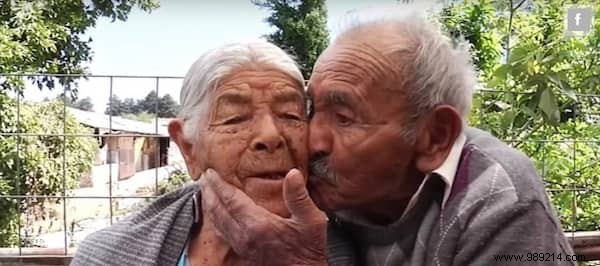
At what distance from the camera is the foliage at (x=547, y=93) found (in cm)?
168

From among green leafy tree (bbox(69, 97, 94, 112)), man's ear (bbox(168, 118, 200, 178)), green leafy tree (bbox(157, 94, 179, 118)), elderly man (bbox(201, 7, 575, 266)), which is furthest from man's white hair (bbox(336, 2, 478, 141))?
green leafy tree (bbox(69, 97, 94, 112))

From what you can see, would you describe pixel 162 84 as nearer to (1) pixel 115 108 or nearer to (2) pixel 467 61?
(1) pixel 115 108

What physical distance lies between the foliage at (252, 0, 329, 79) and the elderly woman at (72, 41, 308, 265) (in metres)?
0.06

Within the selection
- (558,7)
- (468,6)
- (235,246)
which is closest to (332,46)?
(235,246)

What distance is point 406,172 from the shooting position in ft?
2.84

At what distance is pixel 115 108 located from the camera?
171 centimetres

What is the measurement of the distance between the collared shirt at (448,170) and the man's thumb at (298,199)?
0.15 m

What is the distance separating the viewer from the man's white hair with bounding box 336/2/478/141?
0.83m

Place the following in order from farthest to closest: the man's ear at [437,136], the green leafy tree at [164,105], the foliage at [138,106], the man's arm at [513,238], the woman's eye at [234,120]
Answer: the foliage at [138,106], the green leafy tree at [164,105], the woman's eye at [234,120], the man's ear at [437,136], the man's arm at [513,238]

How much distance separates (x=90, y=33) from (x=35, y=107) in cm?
38

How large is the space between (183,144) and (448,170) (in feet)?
1.44

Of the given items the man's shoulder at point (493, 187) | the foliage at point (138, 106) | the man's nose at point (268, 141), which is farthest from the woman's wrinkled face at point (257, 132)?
the foliage at point (138, 106)

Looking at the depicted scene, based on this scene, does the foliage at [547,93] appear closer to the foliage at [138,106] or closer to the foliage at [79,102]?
the foliage at [138,106]

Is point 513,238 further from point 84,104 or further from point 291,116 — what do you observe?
point 84,104
